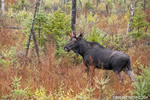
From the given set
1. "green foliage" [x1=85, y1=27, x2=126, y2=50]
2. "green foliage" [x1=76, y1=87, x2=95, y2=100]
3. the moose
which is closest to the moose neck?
the moose

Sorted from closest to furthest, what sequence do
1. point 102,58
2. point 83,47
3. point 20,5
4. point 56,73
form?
point 56,73 → point 102,58 → point 83,47 → point 20,5

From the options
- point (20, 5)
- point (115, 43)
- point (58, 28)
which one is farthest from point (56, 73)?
point (20, 5)

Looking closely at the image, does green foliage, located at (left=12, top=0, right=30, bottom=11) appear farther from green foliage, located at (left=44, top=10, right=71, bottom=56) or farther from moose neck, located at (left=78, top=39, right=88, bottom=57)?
moose neck, located at (left=78, top=39, right=88, bottom=57)

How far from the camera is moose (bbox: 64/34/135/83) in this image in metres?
5.94

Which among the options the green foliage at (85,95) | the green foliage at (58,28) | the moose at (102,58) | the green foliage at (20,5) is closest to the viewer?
the green foliage at (85,95)

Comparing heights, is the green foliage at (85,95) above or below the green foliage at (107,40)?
below

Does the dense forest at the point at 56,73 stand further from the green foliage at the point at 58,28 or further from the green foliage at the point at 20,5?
the green foliage at the point at 20,5

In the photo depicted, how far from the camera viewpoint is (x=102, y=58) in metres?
6.34

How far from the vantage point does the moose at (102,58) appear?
594 centimetres

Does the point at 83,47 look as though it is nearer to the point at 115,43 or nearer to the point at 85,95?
the point at 85,95

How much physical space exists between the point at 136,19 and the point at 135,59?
349 centimetres

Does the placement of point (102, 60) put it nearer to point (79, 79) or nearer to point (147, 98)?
point (79, 79)

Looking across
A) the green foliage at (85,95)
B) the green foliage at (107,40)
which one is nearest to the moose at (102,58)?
the green foliage at (85,95)

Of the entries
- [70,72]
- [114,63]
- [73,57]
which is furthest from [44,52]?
[114,63]
